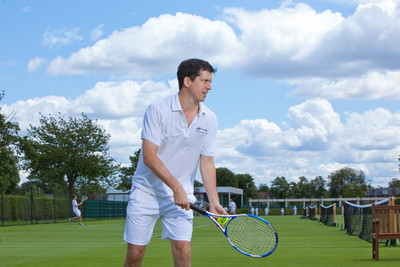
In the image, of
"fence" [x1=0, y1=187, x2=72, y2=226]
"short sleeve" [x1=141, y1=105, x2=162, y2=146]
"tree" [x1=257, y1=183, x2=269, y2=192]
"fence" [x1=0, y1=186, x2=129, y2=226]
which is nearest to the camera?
"short sleeve" [x1=141, y1=105, x2=162, y2=146]

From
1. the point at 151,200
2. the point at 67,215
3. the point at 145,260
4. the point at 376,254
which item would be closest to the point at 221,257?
the point at 145,260

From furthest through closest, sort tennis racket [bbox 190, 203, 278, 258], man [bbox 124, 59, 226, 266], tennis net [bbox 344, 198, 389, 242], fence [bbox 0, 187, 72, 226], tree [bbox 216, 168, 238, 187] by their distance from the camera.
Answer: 1. tree [bbox 216, 168, 238, 187]
2. fence [bbox 0, 187, 72, 226]
3. tennis net [bbox 344, 198, 389, 242]
4. tennis racket [bbox 190, 203, 278, 258]
5. man [bbox 124, 59, 226, 266]

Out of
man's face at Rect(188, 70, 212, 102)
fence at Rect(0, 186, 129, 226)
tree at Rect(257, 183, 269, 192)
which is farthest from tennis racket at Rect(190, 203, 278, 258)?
tree at Rect(257, 183, 269, 192)

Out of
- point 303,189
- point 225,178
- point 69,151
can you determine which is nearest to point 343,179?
point 303,189

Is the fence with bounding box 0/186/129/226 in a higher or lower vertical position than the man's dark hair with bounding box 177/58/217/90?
lower

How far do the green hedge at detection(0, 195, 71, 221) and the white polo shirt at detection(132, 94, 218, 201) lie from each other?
29.7 meters

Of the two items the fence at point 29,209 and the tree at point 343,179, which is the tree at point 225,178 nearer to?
the tree at point 343,179

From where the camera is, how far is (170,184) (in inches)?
177

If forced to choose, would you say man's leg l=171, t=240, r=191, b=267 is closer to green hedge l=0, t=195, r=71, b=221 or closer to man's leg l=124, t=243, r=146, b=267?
man's leg l=124, t=243, r=146, b=267

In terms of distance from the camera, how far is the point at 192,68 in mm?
4777

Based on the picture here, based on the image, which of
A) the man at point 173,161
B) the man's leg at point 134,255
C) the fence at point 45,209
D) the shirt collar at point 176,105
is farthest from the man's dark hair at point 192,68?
the fence at point 45,209

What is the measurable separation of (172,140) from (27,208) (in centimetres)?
3278

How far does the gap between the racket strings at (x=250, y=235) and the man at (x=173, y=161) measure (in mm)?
624

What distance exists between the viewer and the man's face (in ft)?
15.7
